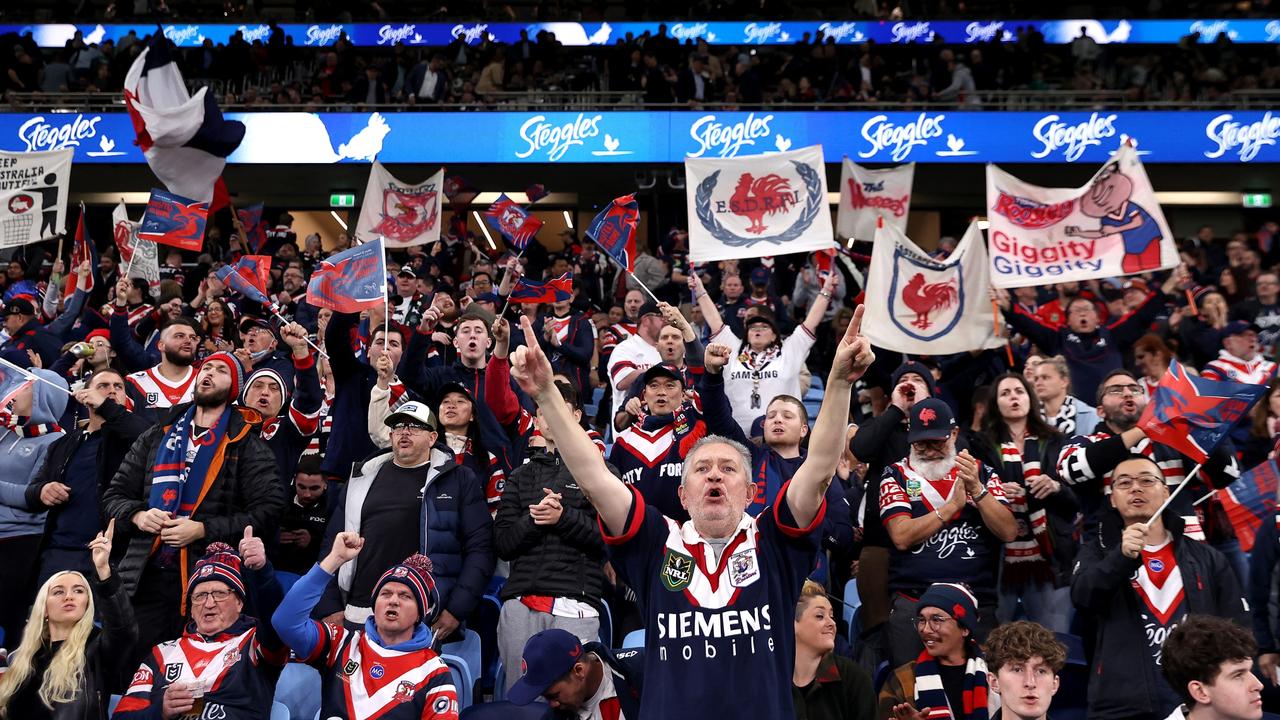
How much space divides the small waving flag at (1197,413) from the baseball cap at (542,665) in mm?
2811

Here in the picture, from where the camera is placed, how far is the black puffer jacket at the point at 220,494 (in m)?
5.86

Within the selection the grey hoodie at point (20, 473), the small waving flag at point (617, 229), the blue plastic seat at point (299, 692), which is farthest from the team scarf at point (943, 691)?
the small waving flag at point (617, 229)

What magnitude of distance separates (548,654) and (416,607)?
0.59 meters

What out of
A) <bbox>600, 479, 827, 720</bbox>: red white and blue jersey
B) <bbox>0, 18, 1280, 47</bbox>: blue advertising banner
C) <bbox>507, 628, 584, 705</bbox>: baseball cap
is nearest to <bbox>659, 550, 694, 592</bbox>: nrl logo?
<bbox>600, 479, 827, 720</bbox>: red white and blue jersey

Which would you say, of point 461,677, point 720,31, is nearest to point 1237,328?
point 461,677

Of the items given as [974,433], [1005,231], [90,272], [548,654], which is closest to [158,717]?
[548,654]

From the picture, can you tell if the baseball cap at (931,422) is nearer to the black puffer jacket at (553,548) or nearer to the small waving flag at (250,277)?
the black puffer jacket at (553,548)

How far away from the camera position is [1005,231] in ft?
32.8

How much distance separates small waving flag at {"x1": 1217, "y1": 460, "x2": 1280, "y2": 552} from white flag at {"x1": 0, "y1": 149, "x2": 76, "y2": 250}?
→ 35.2 feet

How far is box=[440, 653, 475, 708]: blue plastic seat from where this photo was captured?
5488mm

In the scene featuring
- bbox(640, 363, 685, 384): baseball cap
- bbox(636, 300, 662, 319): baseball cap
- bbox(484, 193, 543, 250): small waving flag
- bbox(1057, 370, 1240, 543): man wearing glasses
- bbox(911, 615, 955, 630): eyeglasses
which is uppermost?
bbox(484, 193, 543, 250): small waving flag

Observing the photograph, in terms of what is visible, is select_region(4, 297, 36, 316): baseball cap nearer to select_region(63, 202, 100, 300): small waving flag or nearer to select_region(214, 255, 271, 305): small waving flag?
select_region(63, 202, 100, 300): small waving flag

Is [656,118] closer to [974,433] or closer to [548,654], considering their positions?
[974,433]

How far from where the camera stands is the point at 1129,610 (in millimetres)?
5184
